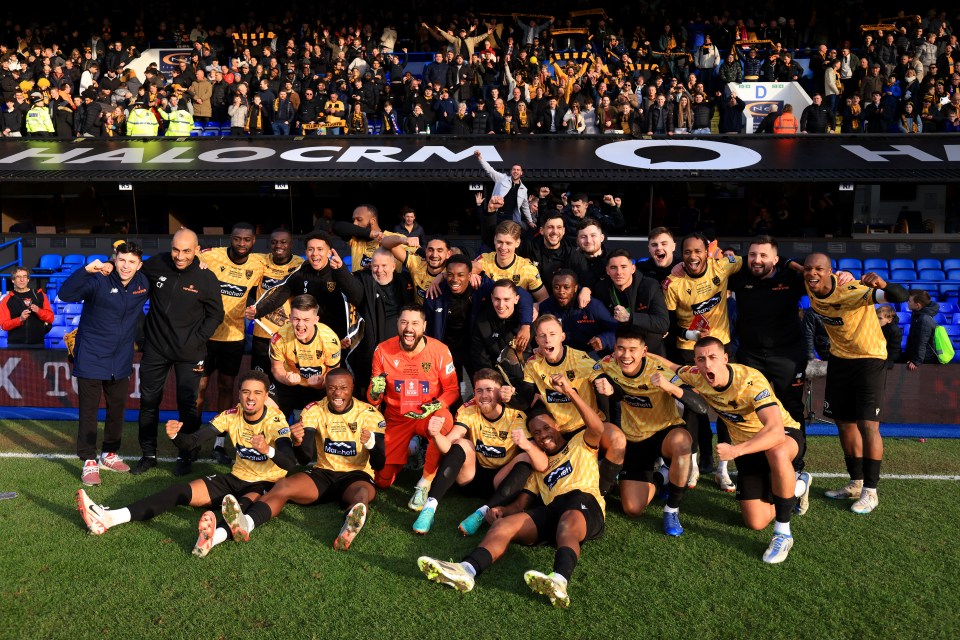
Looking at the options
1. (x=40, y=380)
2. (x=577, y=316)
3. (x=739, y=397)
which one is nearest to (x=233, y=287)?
(x=40, y=380)

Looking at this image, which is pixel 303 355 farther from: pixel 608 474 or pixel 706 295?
pixel 706 295

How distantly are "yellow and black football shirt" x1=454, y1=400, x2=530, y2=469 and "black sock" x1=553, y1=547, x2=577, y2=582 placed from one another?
4.33ft

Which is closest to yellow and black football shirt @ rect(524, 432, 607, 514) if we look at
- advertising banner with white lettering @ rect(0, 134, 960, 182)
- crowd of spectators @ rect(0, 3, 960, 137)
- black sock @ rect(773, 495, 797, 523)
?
black sock @ rect(773, 495, 797, 523)

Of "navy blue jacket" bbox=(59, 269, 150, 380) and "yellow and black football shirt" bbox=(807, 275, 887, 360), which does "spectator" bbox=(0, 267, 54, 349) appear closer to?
"navy blue jacket" bbox=(59, 269, 150, 380)

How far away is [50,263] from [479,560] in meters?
12.8

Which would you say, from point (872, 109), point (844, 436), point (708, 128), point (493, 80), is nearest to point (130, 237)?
point (493, 80)

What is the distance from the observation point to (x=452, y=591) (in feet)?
15.5

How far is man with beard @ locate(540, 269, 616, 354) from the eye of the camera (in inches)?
247

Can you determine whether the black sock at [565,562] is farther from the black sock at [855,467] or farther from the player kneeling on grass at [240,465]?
the black sock at [855,467]

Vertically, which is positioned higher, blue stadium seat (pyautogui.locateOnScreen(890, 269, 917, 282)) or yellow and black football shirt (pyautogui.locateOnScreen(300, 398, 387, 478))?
yellow and black football shirt (pyautogui.locateOnScreen(300, 398, 387, 478))

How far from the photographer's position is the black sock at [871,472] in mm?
6090

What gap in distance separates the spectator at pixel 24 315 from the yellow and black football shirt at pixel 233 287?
10.9 feet

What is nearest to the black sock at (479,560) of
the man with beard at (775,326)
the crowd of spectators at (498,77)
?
the man with beard at (775,326)

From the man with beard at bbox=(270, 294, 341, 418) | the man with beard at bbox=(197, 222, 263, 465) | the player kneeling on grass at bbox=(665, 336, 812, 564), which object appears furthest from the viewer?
the man with beard at bbox=(197, 222, 263, 465)
